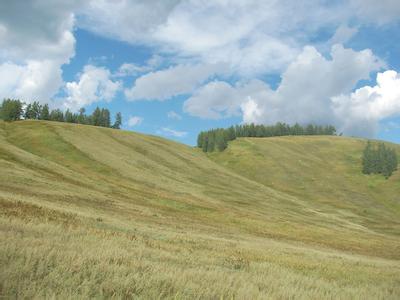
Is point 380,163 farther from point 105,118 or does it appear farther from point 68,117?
point 68,117

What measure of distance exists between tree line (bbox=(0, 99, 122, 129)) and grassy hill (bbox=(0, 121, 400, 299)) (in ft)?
119

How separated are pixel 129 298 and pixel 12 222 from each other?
759cm

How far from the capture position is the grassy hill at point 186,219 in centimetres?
840

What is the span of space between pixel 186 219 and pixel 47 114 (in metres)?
136

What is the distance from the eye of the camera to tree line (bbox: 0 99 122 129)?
473ft

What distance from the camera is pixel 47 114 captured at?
16300 cm

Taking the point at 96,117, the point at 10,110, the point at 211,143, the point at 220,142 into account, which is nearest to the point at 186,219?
the point at 10,110

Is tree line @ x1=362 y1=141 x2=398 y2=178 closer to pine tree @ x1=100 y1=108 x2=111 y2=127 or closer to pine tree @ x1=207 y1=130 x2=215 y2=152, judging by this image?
pine tree @ x1=207 y1=130 x2=215 y2=152

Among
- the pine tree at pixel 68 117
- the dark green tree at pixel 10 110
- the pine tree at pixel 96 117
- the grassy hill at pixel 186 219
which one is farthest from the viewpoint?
the pine tree at pixel 96 117

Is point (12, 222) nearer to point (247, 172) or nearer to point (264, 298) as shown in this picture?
point (264, 298)

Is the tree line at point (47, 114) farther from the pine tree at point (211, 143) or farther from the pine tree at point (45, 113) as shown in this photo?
the pine tree at point (211, 143)

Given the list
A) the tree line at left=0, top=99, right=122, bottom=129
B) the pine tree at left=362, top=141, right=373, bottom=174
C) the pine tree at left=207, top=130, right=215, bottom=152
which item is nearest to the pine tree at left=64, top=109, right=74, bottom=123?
the tree line at left=0, top=99, right=122, bottom=129

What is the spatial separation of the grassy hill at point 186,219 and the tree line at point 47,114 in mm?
36208

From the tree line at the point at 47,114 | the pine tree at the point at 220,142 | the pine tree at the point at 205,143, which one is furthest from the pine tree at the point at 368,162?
the tree line at the point at 47,114
